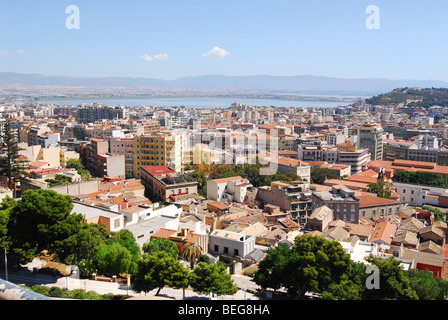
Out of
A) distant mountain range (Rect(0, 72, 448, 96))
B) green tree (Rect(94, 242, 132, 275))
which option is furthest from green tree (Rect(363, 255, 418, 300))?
distant mountain range (Rect(0, 72, 448, 96))

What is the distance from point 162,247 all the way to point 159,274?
1610mm

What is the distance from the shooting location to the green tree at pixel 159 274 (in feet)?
16.6

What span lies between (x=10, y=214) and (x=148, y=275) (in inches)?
86.3

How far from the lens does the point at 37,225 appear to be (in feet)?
17.8

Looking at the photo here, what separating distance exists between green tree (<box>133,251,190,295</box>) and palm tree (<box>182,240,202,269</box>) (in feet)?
5.12

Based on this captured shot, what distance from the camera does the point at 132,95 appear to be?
338 ft

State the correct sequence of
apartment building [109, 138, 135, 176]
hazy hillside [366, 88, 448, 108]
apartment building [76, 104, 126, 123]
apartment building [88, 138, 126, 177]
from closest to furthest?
apartment building [88, 138, 126, 177]
apartment building [109, 138, 135, 176]
apartment building [76, 104, 126, 123]
hazy hillside [366, 88, 448, 108]

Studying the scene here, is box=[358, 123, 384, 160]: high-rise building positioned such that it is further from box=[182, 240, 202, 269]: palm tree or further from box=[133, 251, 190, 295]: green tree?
box=[133, 251, 190, 295]: green tree

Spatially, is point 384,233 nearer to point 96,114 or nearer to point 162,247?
point 162,247

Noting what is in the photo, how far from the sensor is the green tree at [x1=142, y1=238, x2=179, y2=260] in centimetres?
650

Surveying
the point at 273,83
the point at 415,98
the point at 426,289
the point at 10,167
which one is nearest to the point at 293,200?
the point at 426,289

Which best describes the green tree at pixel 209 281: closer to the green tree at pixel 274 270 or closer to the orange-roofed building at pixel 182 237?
the green tree at pixel 274 270

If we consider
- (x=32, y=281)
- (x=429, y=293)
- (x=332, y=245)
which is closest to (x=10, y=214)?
(x=32, y=281)
